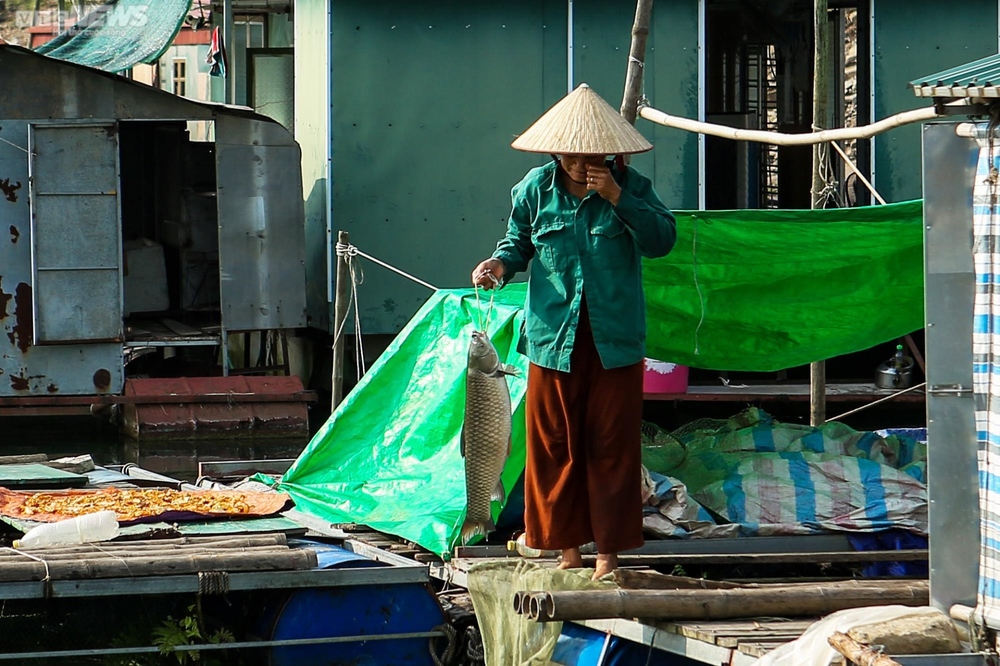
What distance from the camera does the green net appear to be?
13.7 meters

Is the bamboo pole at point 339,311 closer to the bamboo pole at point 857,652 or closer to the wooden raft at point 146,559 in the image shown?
the wooden raft at point 146,559

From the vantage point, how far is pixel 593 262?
5371 mm

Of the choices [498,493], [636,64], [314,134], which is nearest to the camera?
[498,493]

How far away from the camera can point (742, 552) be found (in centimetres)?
632

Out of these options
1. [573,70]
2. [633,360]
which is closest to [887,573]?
[633,360]

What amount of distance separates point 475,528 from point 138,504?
191cm

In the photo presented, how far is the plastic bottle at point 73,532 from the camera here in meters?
6.34

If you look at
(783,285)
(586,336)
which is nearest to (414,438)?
(783,285)

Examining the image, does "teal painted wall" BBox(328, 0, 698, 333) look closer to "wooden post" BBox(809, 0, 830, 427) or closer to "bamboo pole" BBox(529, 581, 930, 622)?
"wooden post" BBox(809, 0, 830, 427)

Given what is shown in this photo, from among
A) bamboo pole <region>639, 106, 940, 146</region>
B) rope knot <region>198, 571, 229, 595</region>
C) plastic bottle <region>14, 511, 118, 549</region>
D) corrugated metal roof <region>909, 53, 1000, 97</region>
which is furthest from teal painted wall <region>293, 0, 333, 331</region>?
corrugated metal roof <region>909, 53, 1000, 97</region>

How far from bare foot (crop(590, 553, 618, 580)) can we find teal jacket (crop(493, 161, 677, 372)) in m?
0.67

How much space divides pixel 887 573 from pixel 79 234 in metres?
8.79

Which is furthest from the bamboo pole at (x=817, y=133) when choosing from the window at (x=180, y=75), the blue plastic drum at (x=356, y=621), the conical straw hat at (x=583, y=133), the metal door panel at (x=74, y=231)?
the window at (x=180, y=75)

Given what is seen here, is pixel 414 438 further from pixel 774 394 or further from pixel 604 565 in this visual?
pixel 774 394
